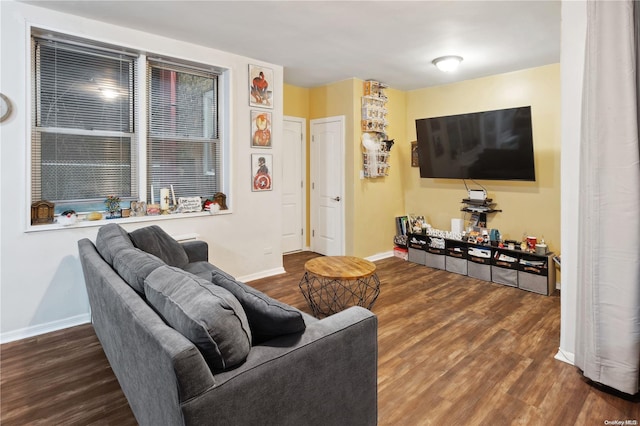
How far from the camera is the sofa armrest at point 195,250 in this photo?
3.40 m

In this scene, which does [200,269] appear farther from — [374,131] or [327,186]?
[374,131]

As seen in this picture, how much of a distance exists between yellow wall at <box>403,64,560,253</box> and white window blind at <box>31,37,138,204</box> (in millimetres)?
4007

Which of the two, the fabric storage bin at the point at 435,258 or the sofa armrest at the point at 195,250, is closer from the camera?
the sofa armrest at the point at 195,250

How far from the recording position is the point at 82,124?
3.25m

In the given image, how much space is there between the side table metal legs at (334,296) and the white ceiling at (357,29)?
7.37 ft

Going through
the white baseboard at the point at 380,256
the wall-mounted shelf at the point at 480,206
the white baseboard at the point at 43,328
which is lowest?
the white baseboard at the point at 43,328

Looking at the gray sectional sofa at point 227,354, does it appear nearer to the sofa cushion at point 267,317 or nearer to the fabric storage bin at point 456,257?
the sofa cushion at point 267,317

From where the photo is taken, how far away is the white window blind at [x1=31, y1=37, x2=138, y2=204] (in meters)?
3.07

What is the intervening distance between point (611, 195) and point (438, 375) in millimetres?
1494

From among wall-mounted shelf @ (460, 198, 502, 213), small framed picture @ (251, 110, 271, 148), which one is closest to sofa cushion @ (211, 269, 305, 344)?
small framed picture @ (251, 110, 271, 148)

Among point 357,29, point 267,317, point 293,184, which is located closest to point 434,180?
point 293,184

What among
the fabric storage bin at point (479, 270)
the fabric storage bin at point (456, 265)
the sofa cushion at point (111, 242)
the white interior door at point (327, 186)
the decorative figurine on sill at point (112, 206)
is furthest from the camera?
the white interior door at point (327, 186)

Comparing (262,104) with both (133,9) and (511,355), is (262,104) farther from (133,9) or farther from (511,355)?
(511,355)

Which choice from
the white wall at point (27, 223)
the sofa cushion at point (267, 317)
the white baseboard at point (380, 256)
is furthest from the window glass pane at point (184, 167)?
the sofa cushion at point (267, 317)
